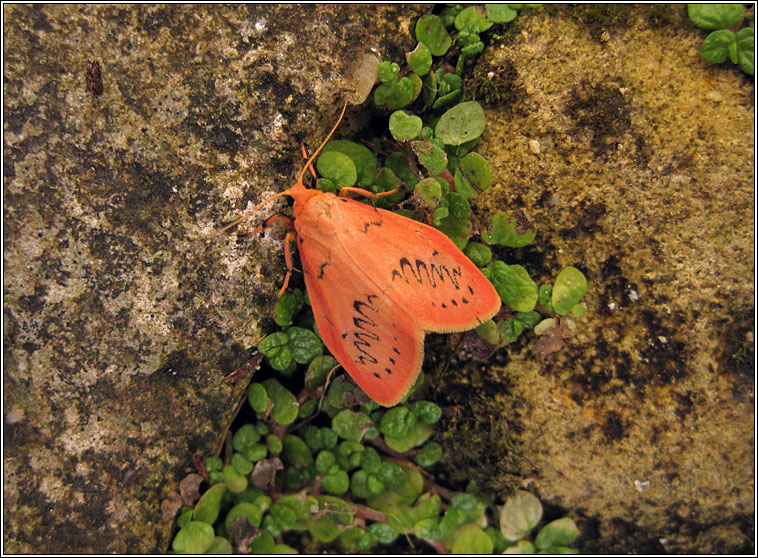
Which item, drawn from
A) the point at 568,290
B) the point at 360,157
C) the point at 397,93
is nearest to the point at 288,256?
the point at 360,157

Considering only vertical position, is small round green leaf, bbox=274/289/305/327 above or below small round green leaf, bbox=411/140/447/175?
below

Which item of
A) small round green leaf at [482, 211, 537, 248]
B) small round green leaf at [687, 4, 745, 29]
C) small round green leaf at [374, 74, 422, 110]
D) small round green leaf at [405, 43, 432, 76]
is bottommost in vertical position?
small round green leaf at [482, 211, 537, 248]

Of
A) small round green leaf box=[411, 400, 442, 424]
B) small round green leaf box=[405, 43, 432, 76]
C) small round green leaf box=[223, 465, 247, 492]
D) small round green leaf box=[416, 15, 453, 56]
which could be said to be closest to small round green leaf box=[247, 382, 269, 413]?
small round green leaf box=[223, 465, 247, 492]

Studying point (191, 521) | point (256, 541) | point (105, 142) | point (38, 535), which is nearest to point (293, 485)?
point (256, 541)

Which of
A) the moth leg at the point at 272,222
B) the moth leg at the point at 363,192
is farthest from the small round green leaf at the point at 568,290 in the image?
the moth leg at the point at 272,222

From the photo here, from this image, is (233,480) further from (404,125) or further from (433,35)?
(433,35)

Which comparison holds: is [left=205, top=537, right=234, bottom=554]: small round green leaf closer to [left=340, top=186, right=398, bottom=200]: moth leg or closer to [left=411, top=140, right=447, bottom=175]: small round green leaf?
[left=340, top=186, right=398, bottom=200]: moth leg

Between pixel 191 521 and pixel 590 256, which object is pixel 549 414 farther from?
pixel 191 521
